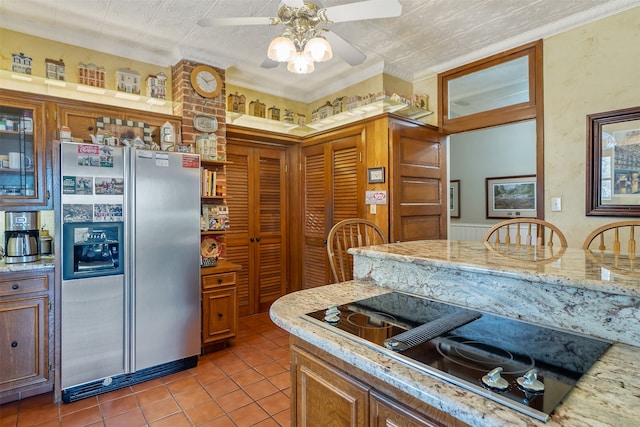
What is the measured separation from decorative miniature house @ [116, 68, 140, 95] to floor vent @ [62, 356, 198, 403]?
2378mm

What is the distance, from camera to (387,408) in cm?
83

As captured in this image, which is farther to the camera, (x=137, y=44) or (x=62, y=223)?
(x=137, y=44)

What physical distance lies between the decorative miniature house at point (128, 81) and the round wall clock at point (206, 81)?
501mm

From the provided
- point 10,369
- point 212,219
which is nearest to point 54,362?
A: point 10,369

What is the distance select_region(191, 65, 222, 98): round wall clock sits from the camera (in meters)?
3.12

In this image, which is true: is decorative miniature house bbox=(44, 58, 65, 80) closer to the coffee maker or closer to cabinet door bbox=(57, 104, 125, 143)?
cabinet door bbox=(57, 104, 125, 143)

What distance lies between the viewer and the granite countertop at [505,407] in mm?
587

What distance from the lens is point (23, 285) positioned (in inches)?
85.8

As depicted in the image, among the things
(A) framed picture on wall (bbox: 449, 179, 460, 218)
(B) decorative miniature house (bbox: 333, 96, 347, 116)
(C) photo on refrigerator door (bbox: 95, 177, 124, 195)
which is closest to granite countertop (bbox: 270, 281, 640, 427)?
(C) photo on refrigerator door (bbox: 95, 177, 124, 195)

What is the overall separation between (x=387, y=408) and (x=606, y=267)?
0.90m

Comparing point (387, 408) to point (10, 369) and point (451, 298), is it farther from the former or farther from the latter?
point (10, 369)

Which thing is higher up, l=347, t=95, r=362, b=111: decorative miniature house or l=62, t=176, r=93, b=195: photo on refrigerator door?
l=347, t=95, r=362, b=111: decorative miniature house

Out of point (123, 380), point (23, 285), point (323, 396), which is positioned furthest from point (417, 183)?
point (23, 285)

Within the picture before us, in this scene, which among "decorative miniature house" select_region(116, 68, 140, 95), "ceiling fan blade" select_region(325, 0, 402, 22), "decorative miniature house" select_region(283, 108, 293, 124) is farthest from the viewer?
"decorative miniature house" select_region(283, 108, 293, 124)
